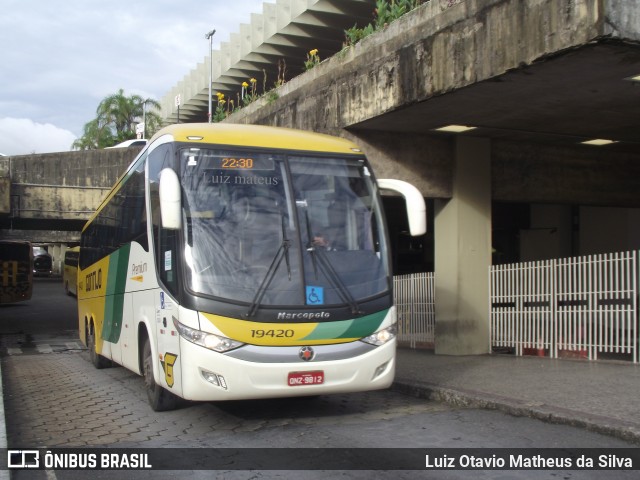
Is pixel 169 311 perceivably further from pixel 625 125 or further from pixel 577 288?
pixel 625 125

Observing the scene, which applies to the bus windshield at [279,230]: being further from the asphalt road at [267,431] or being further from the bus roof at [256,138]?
the asphalt road at [267,431]

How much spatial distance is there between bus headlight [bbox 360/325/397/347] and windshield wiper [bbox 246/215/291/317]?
110cm

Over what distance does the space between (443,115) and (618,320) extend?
4.24 m

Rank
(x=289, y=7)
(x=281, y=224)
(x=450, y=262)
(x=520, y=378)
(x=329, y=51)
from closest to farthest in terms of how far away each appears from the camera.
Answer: (x=281, y=224), (x=520, y=378), (x=450, y=262), (x=289, y=7), (x=329, y=51)

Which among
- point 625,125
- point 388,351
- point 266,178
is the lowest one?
point 388,351

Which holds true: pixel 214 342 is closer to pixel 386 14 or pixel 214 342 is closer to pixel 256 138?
pixel 256 138

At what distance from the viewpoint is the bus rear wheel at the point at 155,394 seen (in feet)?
27.6

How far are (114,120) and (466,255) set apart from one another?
46.4m

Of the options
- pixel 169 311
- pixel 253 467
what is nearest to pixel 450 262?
pixel 169 311

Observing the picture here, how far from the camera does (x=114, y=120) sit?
55.4m

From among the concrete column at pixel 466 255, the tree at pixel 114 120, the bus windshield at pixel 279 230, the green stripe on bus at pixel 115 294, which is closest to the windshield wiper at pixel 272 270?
the bus windshield at pixel 279 230

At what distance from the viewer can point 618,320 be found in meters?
11.3

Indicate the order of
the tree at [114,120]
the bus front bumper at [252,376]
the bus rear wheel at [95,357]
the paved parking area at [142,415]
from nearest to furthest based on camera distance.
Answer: the bus front bumper at [252,376] → the paved parking area at [142,415] → the bus rear wheel at [95,357] → the tree at [114,120]

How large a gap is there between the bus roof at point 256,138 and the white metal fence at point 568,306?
18.3 ft
